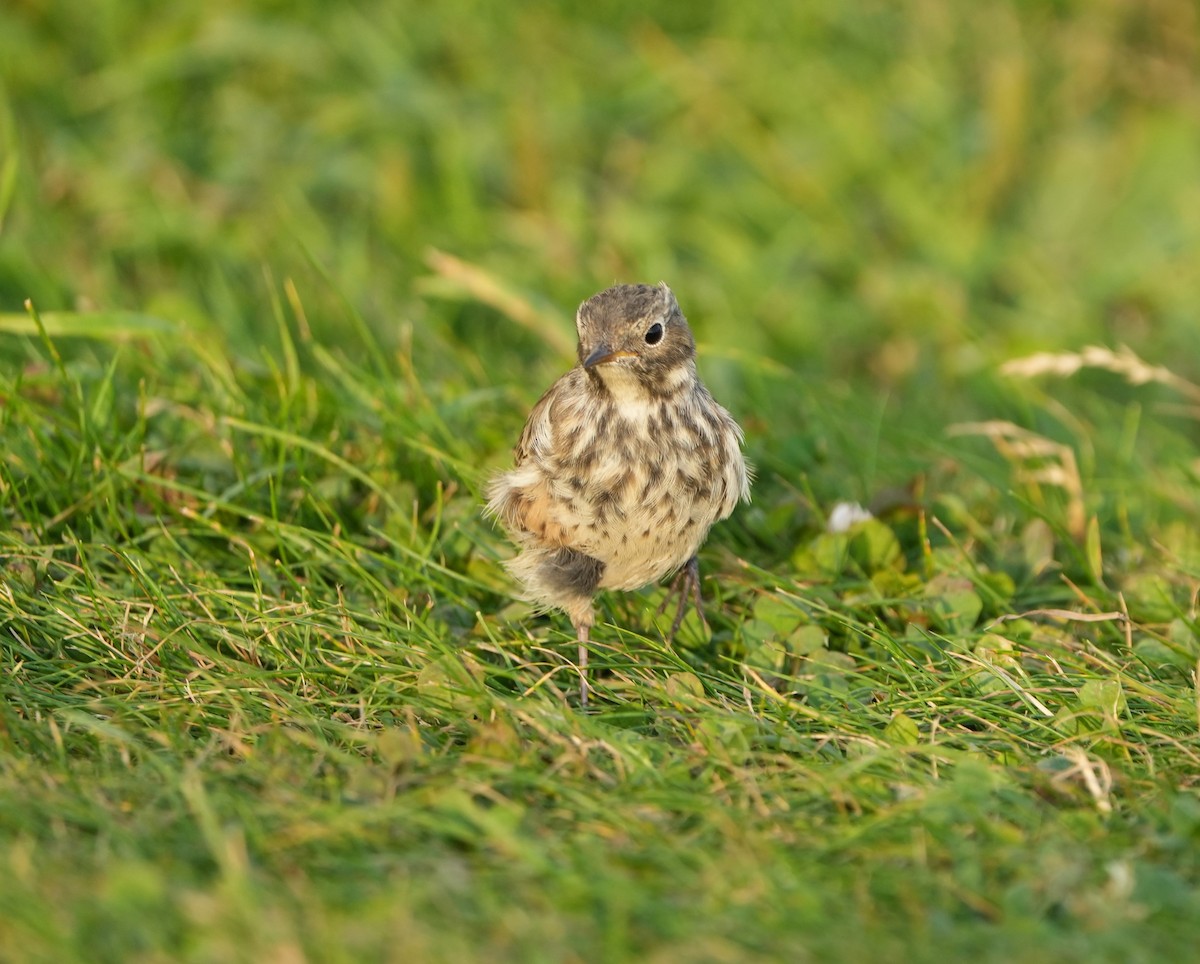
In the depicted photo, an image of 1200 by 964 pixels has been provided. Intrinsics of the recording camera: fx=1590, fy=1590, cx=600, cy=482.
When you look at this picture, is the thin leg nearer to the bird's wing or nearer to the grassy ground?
the grassy ground

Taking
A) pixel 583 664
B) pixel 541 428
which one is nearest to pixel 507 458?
pixel 541 428

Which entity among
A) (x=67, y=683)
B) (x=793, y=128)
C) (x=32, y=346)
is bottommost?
(x=67, y=683)

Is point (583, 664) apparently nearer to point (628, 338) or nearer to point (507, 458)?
point (628, 338)

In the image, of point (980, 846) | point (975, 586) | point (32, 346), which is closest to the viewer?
point (980, 846)

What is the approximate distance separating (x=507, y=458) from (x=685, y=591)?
89 centimetres

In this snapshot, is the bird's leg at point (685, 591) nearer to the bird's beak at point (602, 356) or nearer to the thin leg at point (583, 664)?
the thin leg at point (583, 664)

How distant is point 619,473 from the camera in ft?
15.3

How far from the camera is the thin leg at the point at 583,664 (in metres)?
4.29

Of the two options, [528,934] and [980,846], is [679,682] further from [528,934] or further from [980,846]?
[528,934]

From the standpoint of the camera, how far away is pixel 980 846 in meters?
3.44

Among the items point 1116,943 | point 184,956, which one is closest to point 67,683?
point 184,956

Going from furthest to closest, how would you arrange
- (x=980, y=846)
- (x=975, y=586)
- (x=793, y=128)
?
(x=793, y=128)
(x=975, y=586)
(x=980, y=846)

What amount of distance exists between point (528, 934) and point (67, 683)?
1.75 meters

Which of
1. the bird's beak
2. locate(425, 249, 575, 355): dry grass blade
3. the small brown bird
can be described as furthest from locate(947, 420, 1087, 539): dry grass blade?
locate(425, 249, 575, 355): dry grass blade
